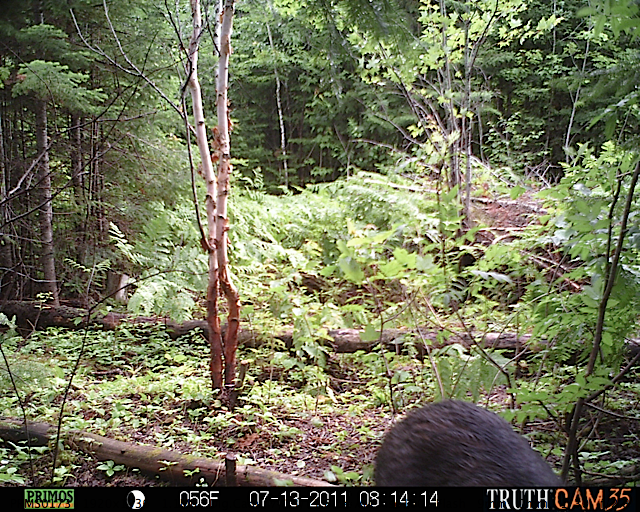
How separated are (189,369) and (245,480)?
2243 millimetres

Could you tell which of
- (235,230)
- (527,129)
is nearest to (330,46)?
(235,230)

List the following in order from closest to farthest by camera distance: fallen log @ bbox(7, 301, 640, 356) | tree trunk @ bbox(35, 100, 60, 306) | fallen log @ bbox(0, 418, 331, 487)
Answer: fallen log @ bbox(0, 418, 331, 487)
fallen log @ bbox(7, 301, 640, 356)
tree trunk @ bbox(35, 100, 60, 306)

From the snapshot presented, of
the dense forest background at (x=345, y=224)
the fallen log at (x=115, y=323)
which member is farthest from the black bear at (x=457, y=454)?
the fallen log at (x=115, y=323)

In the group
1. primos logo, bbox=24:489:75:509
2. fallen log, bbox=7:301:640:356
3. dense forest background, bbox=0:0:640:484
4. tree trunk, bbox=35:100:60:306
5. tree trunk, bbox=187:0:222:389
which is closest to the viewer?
primos logo, bbox=24:489:75:509

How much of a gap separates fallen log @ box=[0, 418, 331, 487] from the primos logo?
61 cm

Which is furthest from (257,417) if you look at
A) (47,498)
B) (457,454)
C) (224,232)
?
(457,454)

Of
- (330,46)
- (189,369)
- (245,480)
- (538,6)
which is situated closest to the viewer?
(245,480)

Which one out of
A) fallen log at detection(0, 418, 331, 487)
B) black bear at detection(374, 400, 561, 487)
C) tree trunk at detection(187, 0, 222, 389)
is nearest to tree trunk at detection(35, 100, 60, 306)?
tree trunk at detection(187, 0, 222, 389)

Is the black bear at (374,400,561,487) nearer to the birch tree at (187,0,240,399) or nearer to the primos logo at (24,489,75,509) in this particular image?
the primos logo at (24,489,75,509)

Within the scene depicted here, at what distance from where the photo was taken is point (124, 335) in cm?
577

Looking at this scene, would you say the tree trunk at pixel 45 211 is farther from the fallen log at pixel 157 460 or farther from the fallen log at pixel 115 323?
the fallen log at pixel 157 460

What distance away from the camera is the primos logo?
7.12 ft

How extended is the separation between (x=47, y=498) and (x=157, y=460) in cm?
80

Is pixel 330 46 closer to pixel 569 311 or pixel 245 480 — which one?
pixel 569 311
